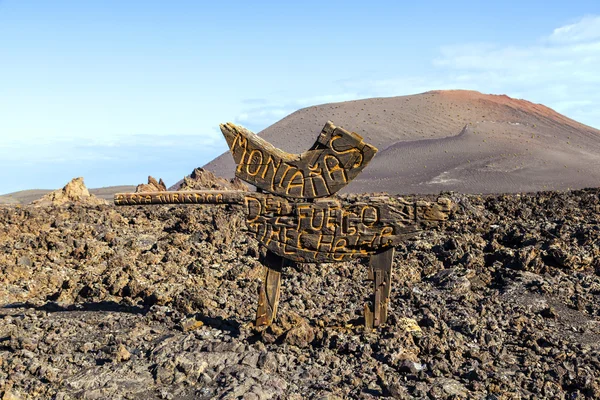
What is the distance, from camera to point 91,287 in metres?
10.3

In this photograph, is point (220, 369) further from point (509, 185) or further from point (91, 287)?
point (509, 185)

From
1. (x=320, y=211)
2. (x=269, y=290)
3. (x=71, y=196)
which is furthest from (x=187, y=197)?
(x=71, y=196)

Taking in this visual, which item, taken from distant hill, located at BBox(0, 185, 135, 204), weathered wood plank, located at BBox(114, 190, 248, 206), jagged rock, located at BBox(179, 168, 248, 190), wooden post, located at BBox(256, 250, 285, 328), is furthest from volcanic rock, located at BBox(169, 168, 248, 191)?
distant hill, located at BBox(0, 185, 135, 204)

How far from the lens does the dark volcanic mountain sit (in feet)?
121

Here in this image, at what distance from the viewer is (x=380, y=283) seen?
7.88 metres

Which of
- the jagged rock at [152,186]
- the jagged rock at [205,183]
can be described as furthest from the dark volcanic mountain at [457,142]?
the jagged rock at [152,186]

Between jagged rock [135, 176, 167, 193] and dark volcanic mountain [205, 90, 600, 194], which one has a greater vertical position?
dark volcanic mountain [205, 90, 600, 194]

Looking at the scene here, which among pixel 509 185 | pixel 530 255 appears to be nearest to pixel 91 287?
pixel 530 255

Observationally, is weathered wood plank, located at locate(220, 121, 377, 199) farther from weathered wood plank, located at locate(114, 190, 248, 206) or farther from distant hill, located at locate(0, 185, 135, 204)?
distant hill, located at locate(0, 185, 135, 204)

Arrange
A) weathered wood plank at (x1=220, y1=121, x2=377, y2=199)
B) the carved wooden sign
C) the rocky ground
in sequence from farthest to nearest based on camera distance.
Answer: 1. the carved wooden sign
2. weathered wood plank at (x1=220, y1=121, x2=377, y2=199)
3. the rocky ground

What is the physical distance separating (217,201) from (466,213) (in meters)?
8.74

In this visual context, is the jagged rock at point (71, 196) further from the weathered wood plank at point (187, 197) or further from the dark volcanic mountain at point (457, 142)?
the dark volcanic mountain at point (457, 142)

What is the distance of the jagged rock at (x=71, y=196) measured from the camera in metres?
20.6

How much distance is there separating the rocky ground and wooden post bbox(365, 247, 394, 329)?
202mm
